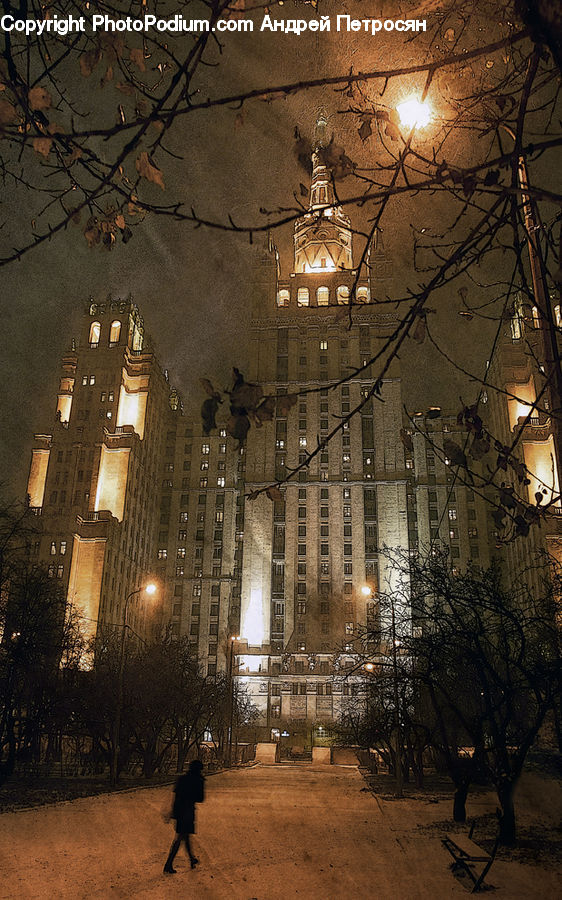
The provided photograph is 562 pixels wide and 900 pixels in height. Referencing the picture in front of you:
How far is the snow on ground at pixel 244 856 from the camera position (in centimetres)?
910

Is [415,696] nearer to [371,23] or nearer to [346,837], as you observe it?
[346,837]

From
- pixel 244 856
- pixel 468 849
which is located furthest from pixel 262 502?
pixel 468 849

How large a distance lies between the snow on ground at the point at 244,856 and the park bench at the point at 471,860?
201 mm

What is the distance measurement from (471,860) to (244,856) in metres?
4.01

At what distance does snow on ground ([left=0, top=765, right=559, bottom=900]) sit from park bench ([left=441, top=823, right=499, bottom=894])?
201 millimetres

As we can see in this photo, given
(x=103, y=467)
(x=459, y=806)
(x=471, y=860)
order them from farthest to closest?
1. (x=103, y=467)
2. (x=459, y=806)
3. (x=471, y=860)

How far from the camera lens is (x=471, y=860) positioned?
9594 millimetres

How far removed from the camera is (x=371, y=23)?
5.70 metres

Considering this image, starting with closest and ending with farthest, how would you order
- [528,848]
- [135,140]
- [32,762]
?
[135,140], [528,848], [32,762]

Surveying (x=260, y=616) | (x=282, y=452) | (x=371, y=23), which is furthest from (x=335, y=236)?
(x=371, y=23)

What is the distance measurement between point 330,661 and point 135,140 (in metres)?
86.4

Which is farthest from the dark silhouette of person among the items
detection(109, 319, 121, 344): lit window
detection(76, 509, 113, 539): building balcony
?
detection(109, 319, 121, 344): lit window

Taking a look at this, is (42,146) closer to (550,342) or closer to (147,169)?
(147,169)

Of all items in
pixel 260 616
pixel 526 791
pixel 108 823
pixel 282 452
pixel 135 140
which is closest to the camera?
pixel 135 140
